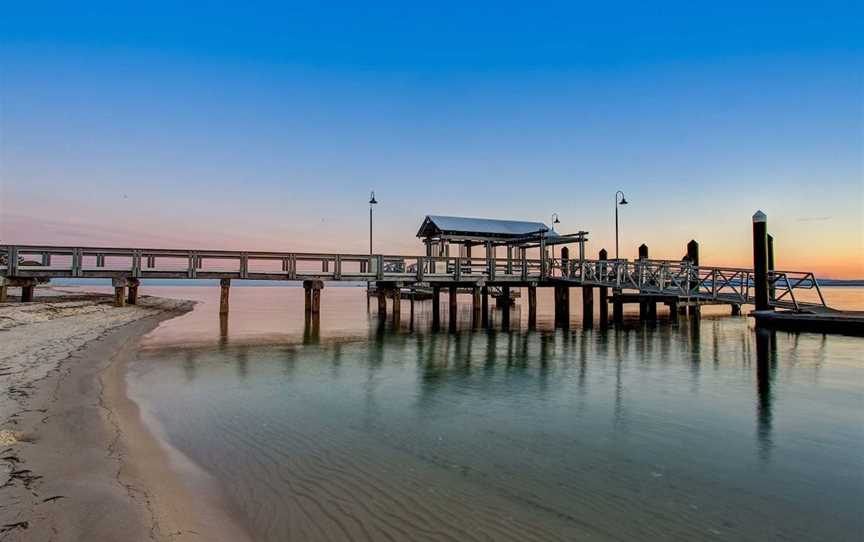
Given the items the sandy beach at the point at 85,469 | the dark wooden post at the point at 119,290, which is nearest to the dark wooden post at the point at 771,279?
the sandy beach at the point at 85,469

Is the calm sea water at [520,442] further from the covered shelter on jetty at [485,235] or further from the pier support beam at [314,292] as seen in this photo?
the covered shelter on jetty at [485,235]

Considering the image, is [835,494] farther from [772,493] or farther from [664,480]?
[664,480]

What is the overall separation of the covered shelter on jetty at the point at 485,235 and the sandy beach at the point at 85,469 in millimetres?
19918

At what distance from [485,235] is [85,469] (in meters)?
25.3

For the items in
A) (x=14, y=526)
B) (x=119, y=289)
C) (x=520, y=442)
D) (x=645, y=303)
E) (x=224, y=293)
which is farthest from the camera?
(x=645, y=303)

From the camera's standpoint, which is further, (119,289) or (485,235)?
(485,235)

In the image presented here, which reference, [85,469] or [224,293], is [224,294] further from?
[85,469]

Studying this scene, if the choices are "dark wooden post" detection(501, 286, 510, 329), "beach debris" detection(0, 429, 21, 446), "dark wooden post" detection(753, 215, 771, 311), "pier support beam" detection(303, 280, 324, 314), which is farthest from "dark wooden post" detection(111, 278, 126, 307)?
"dark wooden post" detection(753, 215, 771, 311)

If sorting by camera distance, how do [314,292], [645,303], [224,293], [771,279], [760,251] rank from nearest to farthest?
[760,251]
[771,279]
[314,292]
[224,293]
[645,303]

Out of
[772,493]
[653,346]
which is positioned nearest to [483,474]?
[772,493]

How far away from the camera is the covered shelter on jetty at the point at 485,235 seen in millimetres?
27547

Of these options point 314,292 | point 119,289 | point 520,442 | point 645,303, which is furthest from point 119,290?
point 645,303

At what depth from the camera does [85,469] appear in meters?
4.42

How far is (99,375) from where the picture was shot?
30.7 feet
